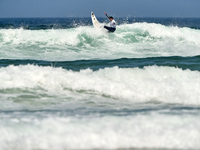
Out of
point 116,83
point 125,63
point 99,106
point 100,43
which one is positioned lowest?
point 99,106

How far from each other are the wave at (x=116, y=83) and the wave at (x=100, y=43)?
508cm

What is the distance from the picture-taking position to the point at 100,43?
1780 cm

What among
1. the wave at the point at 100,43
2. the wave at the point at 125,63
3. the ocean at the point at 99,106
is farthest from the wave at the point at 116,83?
the wave at the point at 100,43

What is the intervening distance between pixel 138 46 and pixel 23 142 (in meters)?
13.9

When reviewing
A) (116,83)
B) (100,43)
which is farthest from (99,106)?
(100,43)

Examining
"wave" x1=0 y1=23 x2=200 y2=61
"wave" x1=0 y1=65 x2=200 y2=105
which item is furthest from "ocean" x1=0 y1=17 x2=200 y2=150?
"wave" x1=0 y1=23 x2=200 y2=61

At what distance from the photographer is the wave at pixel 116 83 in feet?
22.9

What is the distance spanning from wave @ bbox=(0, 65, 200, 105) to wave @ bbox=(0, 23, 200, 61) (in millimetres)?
5075

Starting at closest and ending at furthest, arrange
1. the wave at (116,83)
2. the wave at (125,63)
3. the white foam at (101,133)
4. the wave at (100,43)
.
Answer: the white foam at (101,133)
the wave at (116,83)
the wave at (125,63)
the wave at (100,43)

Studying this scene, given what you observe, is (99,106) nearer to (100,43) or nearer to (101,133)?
(101,133)

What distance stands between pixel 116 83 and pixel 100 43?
1060 cm

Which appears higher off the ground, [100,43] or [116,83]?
[100,43]

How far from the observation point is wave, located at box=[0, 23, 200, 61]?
47.5 feet

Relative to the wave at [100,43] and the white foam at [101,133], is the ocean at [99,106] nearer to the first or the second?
the white foam at [101,133]
